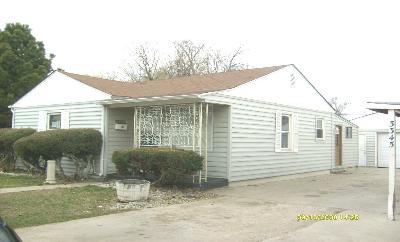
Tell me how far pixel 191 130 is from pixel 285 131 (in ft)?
16.0

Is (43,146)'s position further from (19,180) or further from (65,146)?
(19,180)

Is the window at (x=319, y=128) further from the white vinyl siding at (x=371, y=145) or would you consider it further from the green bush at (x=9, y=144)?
the green bush at (x=9, y=144)

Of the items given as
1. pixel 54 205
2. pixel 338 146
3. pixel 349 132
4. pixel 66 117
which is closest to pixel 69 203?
pixel 54 205

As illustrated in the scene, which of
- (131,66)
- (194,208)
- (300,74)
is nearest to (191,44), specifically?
(131,66)

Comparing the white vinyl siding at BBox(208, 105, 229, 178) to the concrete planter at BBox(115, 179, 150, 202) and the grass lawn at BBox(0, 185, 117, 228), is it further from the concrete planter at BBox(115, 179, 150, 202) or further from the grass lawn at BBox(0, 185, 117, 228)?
the concrete planter at BBox(115, 179, 150, 202)

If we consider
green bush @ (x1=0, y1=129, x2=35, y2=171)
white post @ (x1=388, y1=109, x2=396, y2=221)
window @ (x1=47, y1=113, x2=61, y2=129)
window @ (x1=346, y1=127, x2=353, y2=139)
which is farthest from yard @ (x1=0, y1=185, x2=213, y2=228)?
window @ (x1=346, y1=127, x2=353, y2=139)

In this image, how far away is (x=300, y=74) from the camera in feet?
61.1

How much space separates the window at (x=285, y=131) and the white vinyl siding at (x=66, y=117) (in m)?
6.52

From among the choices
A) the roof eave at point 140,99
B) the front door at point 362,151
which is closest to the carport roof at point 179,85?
the roof eave at point 140,99

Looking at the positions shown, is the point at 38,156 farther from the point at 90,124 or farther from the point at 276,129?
the point at 276,129

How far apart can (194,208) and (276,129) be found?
7.20m

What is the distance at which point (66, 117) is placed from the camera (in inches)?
681

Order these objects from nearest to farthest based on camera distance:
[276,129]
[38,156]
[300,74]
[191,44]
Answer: [38,156]
[276,129]
[300,74]
[191,44]

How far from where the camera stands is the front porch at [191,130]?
13906 millimetres
